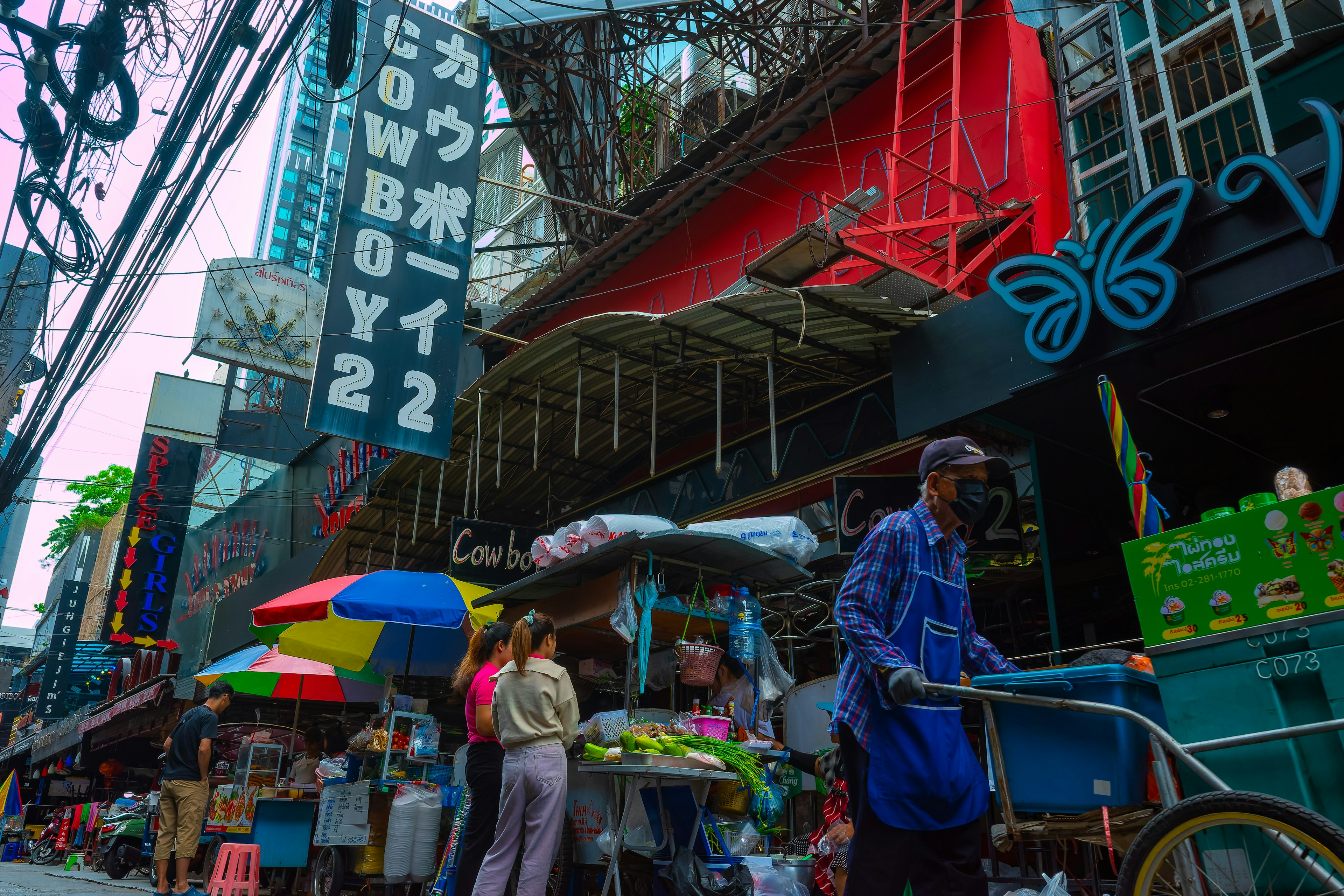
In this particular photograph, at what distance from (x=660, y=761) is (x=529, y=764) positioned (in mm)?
838

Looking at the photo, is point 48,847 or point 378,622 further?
point 48,847

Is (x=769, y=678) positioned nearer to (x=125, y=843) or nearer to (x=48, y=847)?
(x=125, y=843)

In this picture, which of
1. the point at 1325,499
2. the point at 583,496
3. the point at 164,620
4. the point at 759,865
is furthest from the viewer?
the point at 164,620

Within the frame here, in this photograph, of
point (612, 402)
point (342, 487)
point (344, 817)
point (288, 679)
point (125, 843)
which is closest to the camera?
point (344, 817)

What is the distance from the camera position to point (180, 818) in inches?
347

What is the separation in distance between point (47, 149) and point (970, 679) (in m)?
10.2

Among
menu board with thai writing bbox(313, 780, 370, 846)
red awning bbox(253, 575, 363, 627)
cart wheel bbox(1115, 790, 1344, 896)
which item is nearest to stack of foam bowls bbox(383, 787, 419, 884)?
menu board with thai writing bbox(313, 780, 370, 846)

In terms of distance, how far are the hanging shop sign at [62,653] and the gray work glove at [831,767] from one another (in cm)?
2928

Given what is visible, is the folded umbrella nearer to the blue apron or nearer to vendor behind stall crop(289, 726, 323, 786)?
vendor behind stall crop(289, 726, 323, 786)

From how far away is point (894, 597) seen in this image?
3.54m

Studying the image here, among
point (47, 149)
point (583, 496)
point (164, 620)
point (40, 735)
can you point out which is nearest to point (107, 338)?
point (47, 149)

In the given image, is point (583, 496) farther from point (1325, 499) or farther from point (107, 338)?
point (1325, 499)

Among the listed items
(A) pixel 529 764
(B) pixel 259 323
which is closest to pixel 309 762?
(A) pixel 529 764

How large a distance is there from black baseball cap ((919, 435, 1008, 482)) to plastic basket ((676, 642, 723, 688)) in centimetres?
328
